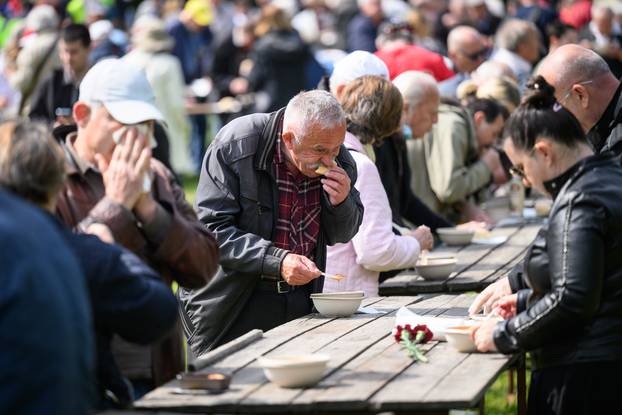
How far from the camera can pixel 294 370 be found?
12.7 ft

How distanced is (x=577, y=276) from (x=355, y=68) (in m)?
3.28

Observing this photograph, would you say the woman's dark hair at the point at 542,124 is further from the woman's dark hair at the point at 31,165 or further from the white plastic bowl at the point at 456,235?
the white plastic bowl at the point at 456,235

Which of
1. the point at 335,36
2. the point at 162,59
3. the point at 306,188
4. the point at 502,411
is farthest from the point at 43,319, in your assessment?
the point at 335,36

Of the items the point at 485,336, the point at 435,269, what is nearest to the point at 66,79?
the point at 435,269

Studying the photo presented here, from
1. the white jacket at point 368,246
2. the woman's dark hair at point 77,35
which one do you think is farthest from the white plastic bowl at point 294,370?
the woman's dark hair at point 77,35

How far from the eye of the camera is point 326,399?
12.3ft

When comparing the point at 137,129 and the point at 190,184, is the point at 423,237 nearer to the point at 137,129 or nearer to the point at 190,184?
the point at 137,129

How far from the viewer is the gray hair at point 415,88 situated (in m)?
7.46

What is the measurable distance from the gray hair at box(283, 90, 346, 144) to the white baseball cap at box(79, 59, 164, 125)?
3.26 ft

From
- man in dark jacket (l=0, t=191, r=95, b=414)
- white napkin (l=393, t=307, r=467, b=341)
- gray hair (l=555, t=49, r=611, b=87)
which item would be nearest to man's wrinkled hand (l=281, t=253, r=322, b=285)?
white napkin (l=393, t=307, r=467, b=341)

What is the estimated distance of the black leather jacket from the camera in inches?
155

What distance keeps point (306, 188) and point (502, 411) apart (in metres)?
2.36

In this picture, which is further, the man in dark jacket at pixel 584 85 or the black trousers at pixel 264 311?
the man in dark jacket at pixel 584 85

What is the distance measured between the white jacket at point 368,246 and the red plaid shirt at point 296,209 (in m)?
0.45
